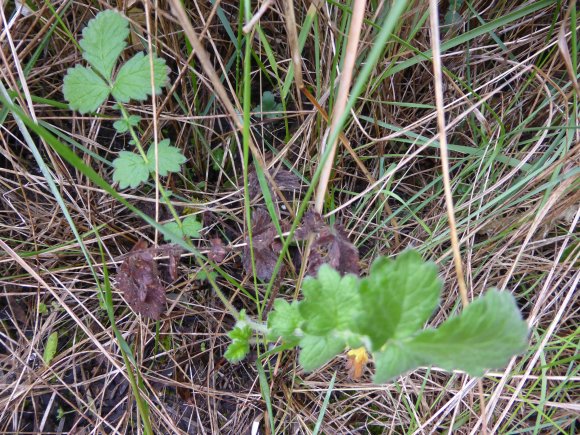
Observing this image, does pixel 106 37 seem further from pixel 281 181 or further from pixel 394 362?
pixel 394 362

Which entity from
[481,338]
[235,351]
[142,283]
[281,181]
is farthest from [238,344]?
[481,338]

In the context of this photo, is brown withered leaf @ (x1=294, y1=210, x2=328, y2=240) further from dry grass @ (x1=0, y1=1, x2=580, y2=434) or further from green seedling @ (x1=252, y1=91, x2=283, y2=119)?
green seedling @ (x1=252, y1=91, x2=283, y2=119)

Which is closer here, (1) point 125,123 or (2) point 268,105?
(1) point 125,123

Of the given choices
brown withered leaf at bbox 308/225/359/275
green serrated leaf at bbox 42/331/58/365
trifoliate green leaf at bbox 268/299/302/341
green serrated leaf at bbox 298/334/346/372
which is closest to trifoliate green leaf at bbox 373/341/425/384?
green serrated leaf at bbox 298/334/346/372

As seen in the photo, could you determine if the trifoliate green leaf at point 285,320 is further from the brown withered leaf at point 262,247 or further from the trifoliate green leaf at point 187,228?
the trifoliate green leaf at point 187,228

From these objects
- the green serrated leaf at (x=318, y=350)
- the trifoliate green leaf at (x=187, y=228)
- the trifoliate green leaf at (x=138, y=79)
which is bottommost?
the trifoliate green leaf at (x=187, y=228)

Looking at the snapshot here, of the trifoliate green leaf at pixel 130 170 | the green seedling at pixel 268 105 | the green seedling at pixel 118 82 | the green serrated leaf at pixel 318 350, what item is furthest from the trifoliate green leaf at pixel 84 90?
the green serrated leaf at pixel 318 350
